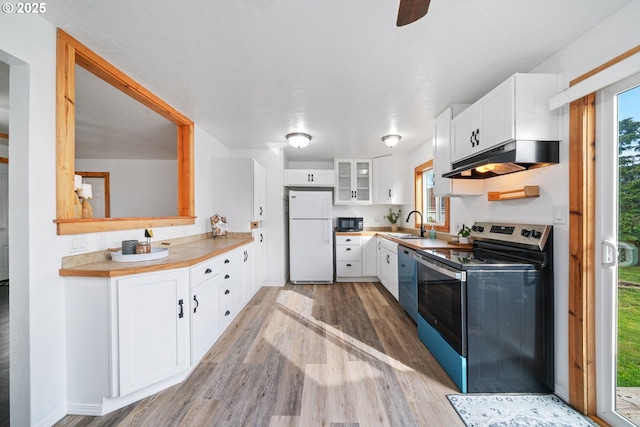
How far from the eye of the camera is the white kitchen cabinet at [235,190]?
337 cm

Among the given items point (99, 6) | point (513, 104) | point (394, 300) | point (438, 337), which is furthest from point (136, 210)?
point (513, 104)

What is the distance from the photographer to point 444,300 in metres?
1.86

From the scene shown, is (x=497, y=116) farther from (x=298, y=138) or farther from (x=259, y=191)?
(x=259, y=191)

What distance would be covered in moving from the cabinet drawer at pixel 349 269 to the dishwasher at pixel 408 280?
4.17 feet

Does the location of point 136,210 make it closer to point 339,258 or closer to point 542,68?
point 339,258

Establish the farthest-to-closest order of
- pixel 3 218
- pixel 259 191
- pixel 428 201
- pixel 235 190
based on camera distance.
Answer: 1. pixel 428 201
2. pixel 3 218
3. pixel 259 191
4. pixel 235 190

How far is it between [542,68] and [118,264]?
319cm

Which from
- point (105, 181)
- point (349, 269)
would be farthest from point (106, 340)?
point (105, 181)

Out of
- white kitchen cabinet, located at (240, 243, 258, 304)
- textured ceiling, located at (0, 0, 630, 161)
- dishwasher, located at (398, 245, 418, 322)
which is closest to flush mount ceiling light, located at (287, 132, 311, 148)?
textured ceiling, located at (0, 0, 630, 161)

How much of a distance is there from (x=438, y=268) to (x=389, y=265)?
5.39ft

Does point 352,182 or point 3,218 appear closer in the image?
point 3,218

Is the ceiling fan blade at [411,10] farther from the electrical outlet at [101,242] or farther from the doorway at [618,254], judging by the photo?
the electrical outlet at [101,242]

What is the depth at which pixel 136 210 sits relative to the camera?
16.0 ft

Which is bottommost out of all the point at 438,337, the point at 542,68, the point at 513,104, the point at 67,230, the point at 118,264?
the point at 438,337
